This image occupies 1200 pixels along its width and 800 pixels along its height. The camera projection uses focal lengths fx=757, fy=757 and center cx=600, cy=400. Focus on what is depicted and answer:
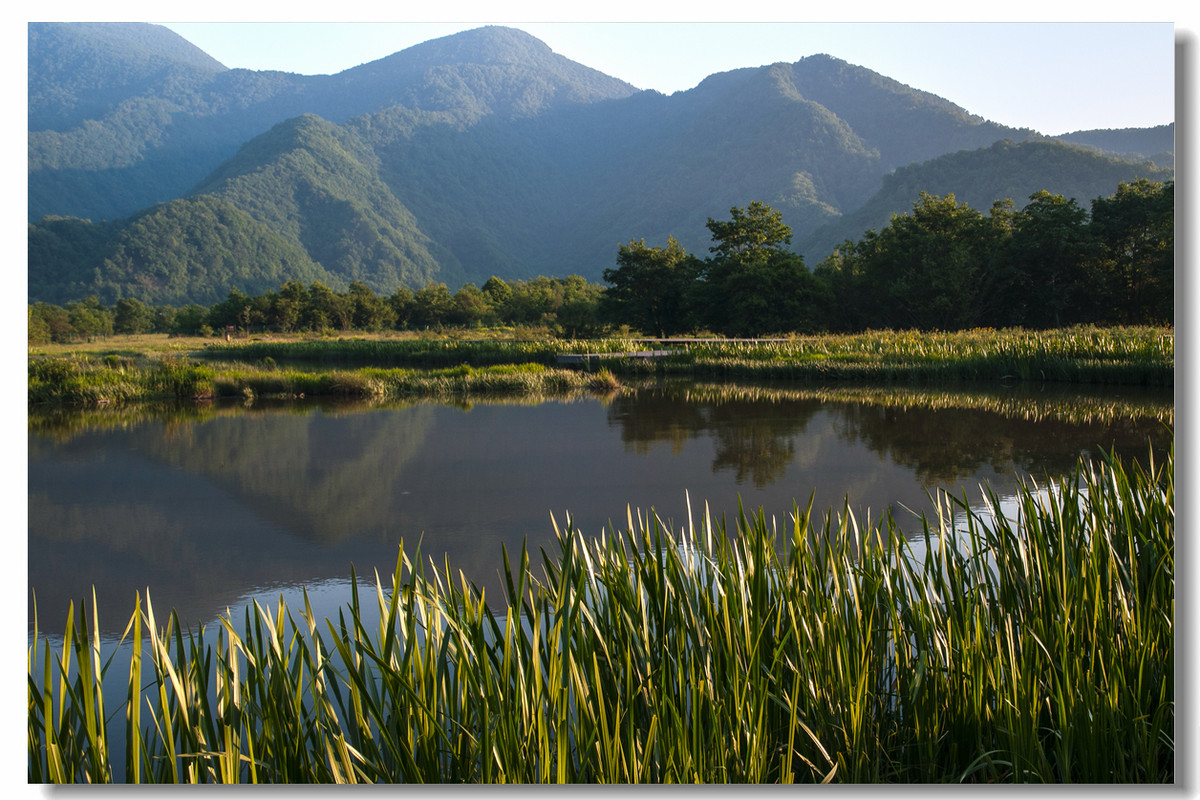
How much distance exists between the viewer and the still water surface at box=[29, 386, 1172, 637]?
14.0 ft

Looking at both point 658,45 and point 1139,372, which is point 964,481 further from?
point 1139,372

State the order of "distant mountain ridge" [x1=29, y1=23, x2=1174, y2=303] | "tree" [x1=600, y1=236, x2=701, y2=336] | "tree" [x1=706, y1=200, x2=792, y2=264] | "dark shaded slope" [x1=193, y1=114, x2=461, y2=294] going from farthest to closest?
"dark shaded slope" [x1=193, y1=114, x2=461, y2=294], "tree" [x1=600, y1=236, x2=701, y2=336], "tree" [x1=706, y1=200, x2=792, y2=264], "distant mountain ridge" [x1=29, y1=23, x2=1174, y2=303]

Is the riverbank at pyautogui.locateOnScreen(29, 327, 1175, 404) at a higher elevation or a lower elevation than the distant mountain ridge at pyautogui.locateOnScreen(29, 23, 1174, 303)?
lower

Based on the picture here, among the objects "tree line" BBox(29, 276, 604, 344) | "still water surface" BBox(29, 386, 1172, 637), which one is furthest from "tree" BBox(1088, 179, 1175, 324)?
"tree line" BBox(29, 276, 604, 344)

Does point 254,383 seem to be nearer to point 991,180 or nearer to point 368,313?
point 368,313

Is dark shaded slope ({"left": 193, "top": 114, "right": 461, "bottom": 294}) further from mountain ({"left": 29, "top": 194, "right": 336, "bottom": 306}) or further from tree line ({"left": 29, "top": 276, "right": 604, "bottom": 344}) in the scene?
tree line ({"left": 29, "top": 276, "right": 604, "bottom": 344})

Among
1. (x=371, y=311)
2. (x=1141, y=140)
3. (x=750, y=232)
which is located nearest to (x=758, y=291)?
(x=750, y=232)

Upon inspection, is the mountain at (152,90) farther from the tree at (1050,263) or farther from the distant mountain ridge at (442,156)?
the tree at (1050,263)

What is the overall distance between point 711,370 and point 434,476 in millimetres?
11408

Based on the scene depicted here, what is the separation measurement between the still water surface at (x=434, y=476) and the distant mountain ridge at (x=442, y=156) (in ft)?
6.04

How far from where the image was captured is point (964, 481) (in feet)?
19.3

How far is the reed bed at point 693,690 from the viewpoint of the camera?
5.17 ft

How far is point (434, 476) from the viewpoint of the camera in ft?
22.2

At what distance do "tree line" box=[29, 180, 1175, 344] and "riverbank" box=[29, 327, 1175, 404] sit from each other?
1.47 m
